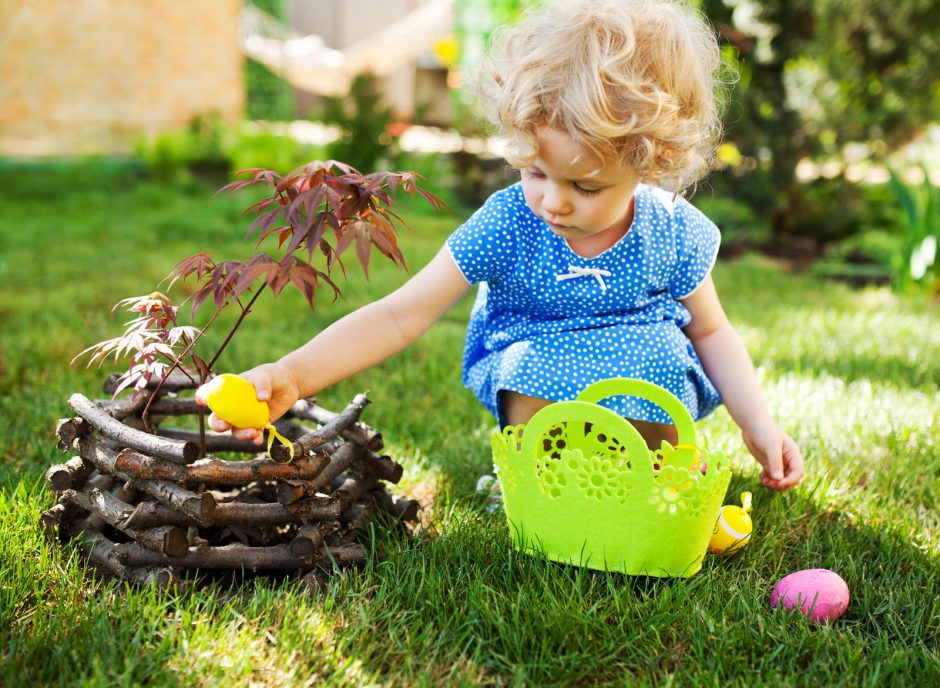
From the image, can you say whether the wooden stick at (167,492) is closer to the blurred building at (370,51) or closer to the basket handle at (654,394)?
the basket handle at (654,394)

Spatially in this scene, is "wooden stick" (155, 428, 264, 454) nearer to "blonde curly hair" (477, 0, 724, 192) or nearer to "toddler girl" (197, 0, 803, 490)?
"toddler girl" (197, 0, 803, 490)

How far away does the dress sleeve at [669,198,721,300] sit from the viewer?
6.49ft

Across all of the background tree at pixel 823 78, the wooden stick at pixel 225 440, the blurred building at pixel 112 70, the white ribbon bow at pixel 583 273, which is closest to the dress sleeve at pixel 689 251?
the white ribbon bow at pixel 583 273

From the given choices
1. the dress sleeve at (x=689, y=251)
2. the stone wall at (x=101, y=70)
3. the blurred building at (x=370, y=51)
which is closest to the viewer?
the dress sleeve at (x=689, y=251)

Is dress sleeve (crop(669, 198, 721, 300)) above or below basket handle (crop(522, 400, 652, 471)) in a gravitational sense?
above

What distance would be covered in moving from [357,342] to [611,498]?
55cm

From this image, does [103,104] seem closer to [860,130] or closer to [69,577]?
[860,130]

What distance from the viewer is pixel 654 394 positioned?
1.71 m

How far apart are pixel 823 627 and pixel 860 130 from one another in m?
4.40

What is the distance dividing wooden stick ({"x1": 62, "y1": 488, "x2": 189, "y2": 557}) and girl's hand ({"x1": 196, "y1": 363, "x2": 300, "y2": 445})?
199 millimetres

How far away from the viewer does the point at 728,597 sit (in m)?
1.61

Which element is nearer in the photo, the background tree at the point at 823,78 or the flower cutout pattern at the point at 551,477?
the flower cutout pattern at the point at 551,477

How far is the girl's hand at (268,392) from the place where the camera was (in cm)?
145

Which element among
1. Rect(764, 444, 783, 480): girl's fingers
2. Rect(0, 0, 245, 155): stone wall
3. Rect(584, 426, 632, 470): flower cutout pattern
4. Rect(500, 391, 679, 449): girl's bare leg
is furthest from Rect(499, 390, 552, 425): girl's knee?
Rect(0, 0, 245, 155): stone wall
